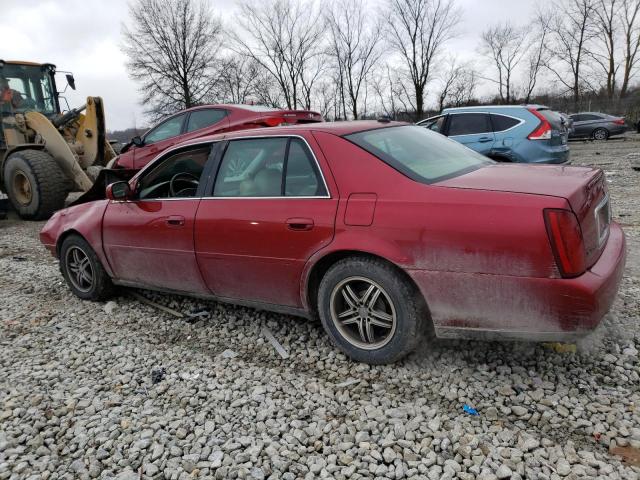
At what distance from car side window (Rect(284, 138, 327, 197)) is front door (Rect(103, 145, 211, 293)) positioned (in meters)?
0.85

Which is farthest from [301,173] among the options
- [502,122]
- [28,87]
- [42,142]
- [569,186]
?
[28,87]

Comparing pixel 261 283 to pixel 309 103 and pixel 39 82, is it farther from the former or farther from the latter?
pixel 309 103

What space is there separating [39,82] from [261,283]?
32.5 ft

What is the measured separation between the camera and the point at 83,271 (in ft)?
15.2

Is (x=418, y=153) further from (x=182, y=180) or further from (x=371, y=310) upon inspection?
(x=182, y=180)

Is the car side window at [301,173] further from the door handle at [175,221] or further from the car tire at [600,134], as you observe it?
the car tire at [600,134]

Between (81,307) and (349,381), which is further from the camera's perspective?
(81,307)

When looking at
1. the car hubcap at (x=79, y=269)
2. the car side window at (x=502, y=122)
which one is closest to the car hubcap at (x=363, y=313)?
the car hubcap at (x=79, y=269)

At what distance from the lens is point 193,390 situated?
9.65 feet

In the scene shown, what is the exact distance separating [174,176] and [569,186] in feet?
10.1

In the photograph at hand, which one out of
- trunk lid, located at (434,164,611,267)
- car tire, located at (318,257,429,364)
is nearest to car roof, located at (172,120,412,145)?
trunk lid, located at (434,164,611,267)

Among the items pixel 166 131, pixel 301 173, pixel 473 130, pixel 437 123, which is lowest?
pixel 301 173

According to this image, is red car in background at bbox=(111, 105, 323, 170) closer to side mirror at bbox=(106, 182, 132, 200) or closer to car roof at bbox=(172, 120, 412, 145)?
side mirror at bbox=(106, 182, 132, 200)

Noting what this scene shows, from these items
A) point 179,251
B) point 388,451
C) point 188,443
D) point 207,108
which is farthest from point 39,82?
point 388,451
